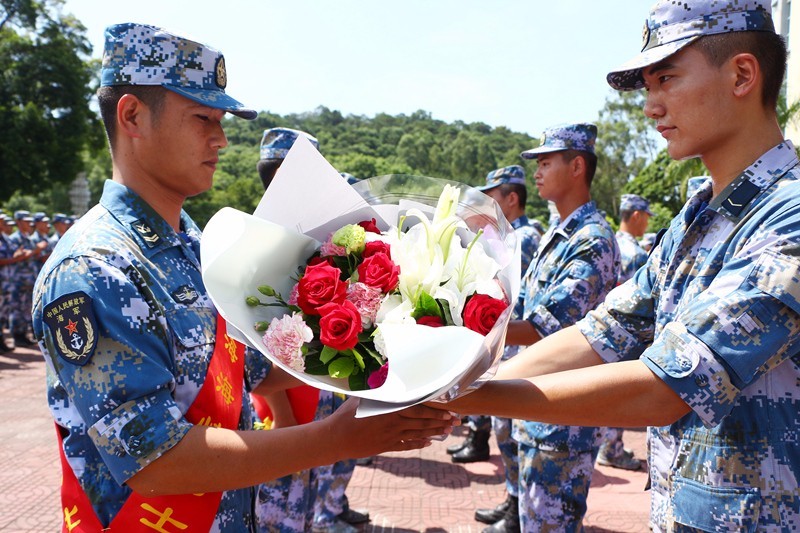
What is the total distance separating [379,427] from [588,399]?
2.07 ft

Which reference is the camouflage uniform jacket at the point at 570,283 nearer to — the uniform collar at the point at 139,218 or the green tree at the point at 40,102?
the uniform collar at the point at 139,218

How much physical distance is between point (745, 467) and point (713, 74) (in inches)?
46.2

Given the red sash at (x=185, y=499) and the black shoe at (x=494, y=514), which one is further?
the black shoe at (x=494, y=514)

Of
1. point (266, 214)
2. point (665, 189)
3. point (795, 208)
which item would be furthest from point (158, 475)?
point (665, 189)

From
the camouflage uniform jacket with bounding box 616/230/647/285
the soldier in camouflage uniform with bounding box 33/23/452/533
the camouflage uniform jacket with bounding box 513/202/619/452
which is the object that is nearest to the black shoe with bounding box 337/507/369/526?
the camouflage uniform jacket with bounding box 513/202/619/452

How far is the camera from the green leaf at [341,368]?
1741mm

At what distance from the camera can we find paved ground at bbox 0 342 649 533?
5.11m

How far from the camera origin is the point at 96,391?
1720 mm

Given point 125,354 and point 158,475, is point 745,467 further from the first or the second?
point 125,354

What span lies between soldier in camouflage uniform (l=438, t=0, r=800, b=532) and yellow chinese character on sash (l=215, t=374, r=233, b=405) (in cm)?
74

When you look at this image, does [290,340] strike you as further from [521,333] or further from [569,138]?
[569,138]

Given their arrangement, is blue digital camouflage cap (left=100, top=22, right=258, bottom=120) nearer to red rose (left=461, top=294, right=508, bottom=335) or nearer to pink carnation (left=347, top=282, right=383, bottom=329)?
pink carnation (left=347, top=282, right=383, bottom=329)

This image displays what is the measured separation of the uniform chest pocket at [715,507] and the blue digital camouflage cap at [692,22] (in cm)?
130

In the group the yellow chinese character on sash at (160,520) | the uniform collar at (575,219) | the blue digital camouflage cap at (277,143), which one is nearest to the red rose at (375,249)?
the yellow chinese character on sash at (160,520)
